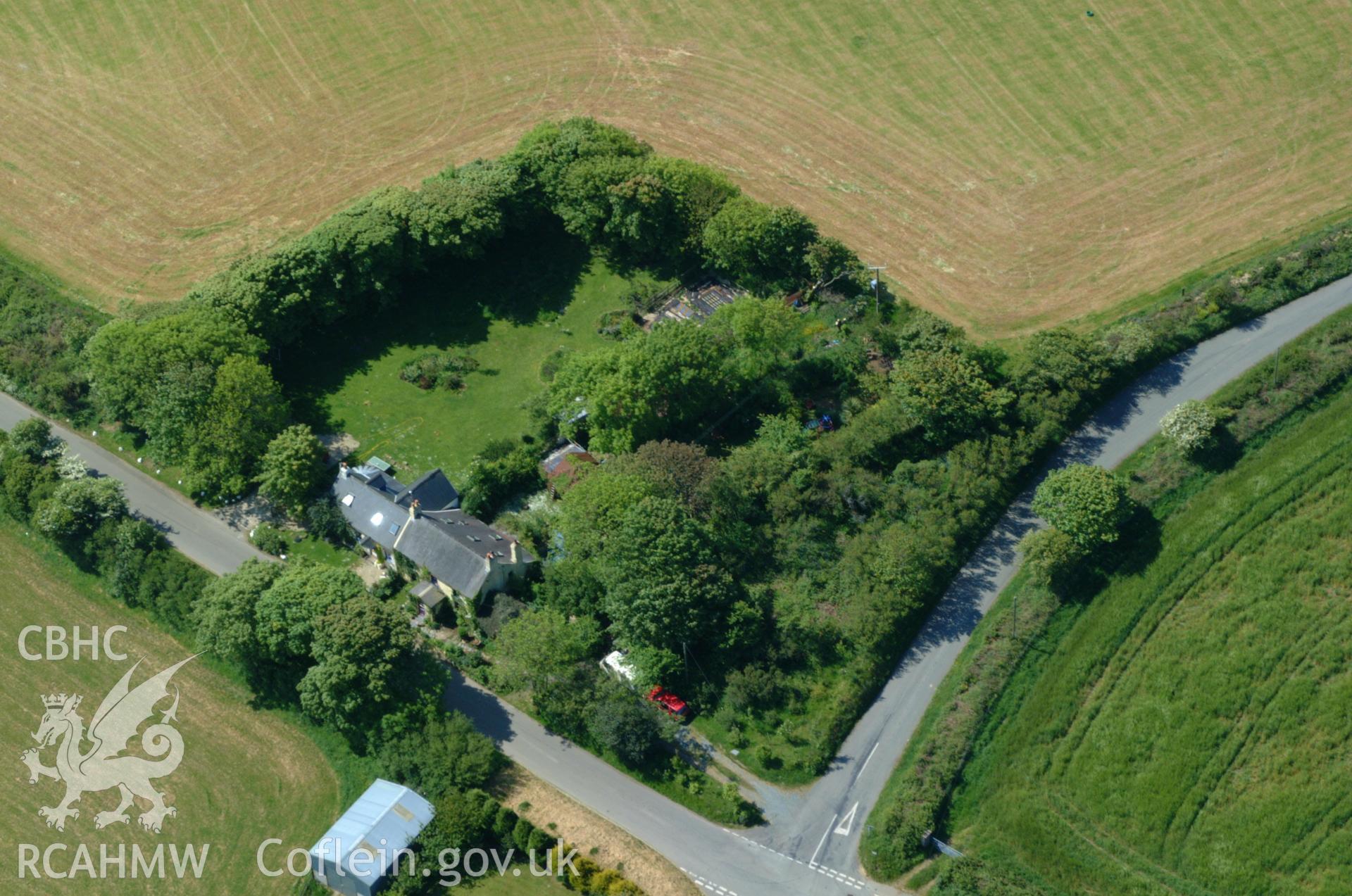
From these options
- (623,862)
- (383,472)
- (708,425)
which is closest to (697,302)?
(708,425)

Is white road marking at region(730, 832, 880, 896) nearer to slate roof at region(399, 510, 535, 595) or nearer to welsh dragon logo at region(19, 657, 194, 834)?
slate roof at region(399, 510, 535, 595)

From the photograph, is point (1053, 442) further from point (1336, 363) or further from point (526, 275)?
point (526, 275)

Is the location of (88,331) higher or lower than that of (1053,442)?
higher

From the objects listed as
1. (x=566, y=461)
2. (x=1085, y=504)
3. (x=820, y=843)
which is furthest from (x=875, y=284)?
(x=820, y=843)

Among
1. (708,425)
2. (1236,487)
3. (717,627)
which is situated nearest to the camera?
(717,627)

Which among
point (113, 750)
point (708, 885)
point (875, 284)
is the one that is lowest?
point (708, 885)

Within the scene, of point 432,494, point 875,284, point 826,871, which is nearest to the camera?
point 826,871

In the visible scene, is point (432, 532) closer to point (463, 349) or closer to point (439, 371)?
point (439, 371)

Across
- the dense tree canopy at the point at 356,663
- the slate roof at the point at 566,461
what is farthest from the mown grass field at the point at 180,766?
the slate roof at the point at 566,461
